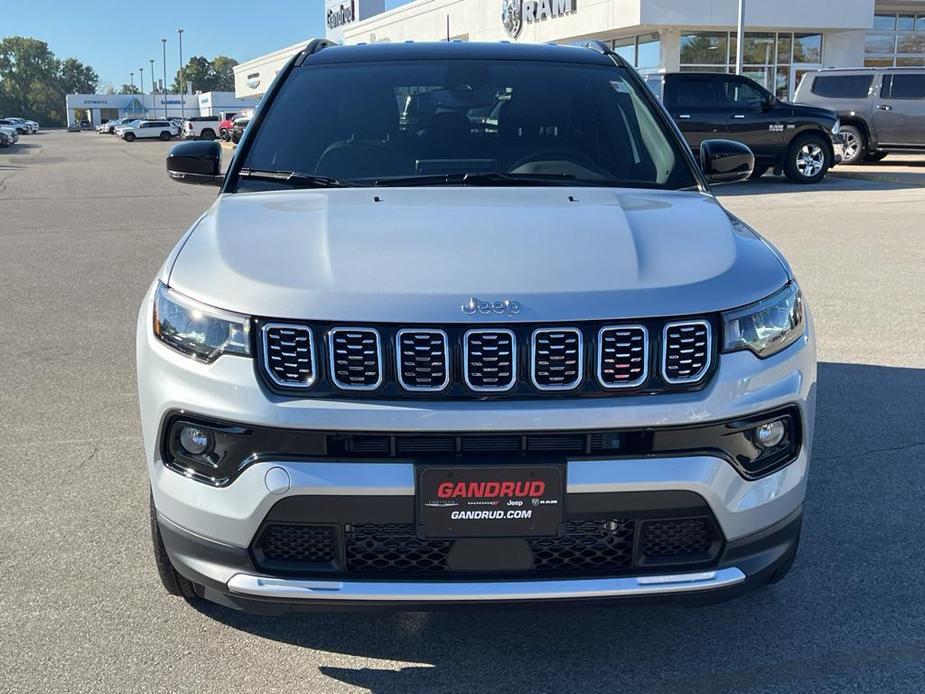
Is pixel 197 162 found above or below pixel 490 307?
above

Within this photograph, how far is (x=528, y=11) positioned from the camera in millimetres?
36844

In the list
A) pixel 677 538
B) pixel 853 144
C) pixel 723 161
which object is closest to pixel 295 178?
pixel 723 161

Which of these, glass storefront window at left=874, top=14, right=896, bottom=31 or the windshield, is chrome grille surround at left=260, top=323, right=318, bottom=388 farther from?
glass storefront window at left=874, top=14, right=896, bottom=31

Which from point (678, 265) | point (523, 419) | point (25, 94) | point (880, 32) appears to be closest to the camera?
point (523, 419)

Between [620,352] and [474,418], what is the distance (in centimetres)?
41

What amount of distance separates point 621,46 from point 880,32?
914 cm

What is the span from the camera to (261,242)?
2770 mm

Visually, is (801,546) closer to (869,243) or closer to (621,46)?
(869,243)

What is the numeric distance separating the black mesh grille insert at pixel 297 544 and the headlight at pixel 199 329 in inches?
18.1

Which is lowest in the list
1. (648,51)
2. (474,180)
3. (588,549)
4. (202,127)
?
(588,549)

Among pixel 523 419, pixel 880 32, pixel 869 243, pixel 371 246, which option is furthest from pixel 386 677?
pixel 880 32

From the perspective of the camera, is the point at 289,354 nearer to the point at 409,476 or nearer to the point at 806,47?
the point at 409,476

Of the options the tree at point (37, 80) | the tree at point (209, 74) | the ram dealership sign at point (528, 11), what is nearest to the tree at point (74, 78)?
the tree at point (37, 80)

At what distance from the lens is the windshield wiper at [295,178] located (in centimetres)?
355
